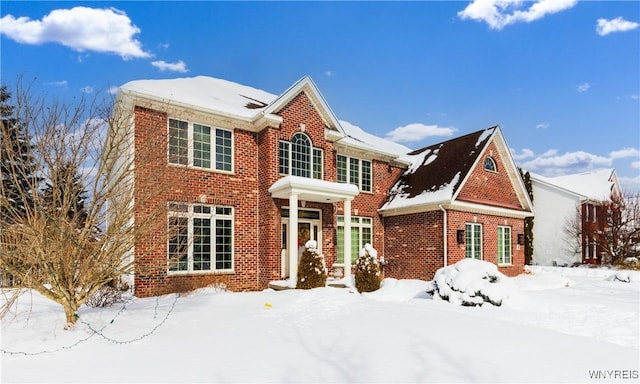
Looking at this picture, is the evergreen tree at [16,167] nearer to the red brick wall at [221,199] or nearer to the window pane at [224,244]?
the red brick wall at [221,199]

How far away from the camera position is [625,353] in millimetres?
5879

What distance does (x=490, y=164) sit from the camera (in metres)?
17.3

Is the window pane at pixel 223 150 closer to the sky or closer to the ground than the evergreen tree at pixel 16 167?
closer to the sky

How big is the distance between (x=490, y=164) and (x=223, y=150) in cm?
1180

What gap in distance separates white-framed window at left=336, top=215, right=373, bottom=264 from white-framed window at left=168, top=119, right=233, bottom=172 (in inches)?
212

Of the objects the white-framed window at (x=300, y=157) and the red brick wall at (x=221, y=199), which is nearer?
the red brick wall at (x=221, y=199)

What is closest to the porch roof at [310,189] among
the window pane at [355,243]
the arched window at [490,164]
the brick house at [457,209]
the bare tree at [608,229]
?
the window pane at [355,243]

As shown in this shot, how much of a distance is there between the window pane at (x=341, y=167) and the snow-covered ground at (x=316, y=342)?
6923 mm

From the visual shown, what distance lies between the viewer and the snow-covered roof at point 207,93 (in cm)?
1127

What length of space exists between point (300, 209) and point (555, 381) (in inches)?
395

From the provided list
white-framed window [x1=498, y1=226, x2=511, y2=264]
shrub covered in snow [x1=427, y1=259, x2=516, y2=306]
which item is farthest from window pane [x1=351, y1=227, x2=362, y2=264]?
white-framed window [x1=498, y1=226, x2=511, y2=264]

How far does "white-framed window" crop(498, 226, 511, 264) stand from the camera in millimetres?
17656

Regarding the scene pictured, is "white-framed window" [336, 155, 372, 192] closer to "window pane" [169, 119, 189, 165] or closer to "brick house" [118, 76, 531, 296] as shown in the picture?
"brick house" [118, 76, 531, 296]

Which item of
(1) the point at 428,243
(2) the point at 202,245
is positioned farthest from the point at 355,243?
(2) the point at 202,245
